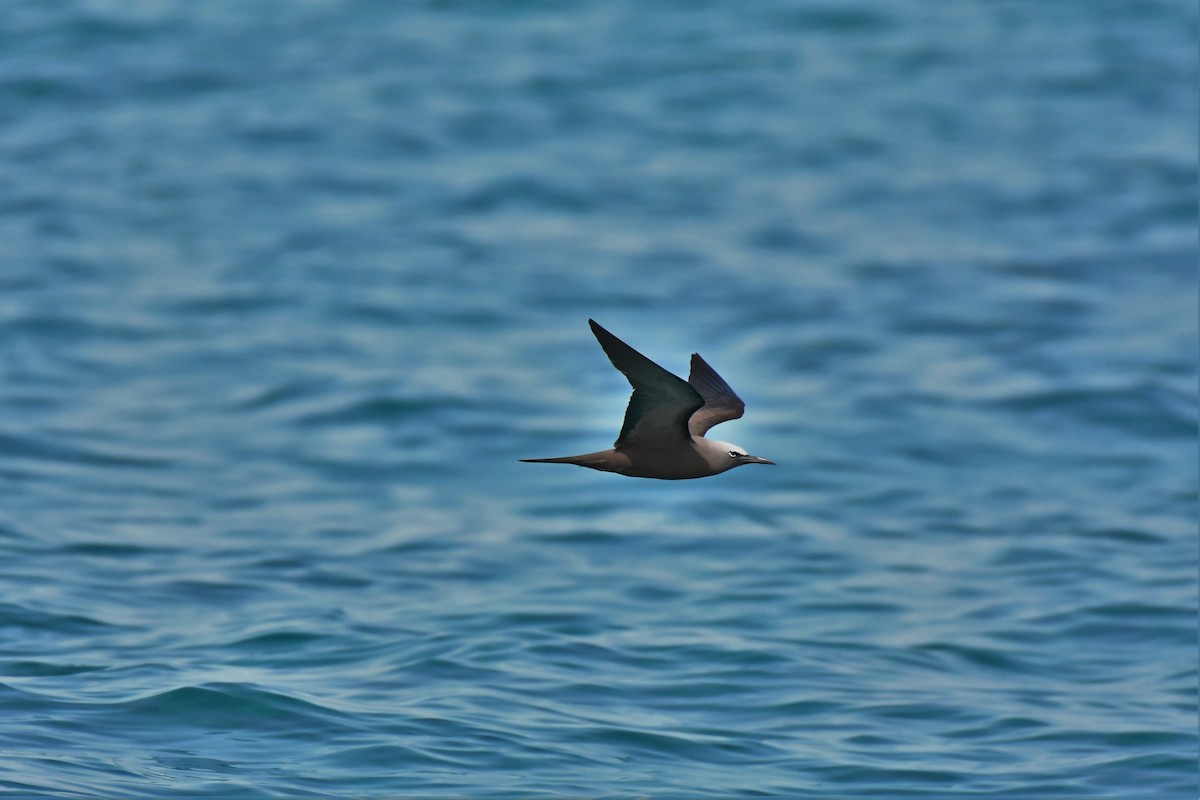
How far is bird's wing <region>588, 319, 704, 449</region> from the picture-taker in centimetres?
1152

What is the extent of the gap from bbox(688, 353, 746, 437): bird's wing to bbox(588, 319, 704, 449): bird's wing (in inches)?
47.5

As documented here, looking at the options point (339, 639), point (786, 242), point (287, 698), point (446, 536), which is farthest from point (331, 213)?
point (287, 698)

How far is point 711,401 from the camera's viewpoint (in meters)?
14.3

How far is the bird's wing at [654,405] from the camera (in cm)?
1152

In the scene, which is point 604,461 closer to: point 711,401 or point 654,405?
point 654,405

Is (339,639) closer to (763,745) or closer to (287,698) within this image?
(287,698)

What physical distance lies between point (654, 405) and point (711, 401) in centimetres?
225

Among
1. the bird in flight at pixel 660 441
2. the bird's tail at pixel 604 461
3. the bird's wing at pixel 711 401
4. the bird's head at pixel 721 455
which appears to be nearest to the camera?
the bird in flight at pixel 660 441

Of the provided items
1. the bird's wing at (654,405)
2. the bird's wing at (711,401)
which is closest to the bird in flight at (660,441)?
the bird's wing at (654,405)

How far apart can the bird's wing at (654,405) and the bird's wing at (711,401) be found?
1207 millimetres

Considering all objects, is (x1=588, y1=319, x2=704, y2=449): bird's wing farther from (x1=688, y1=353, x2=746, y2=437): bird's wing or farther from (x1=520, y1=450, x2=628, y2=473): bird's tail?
(x1=688, y1=353, x2=746, y2=437): bird's wing

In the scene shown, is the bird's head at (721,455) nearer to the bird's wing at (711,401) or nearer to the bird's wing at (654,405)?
the bird's wing at (654,405)

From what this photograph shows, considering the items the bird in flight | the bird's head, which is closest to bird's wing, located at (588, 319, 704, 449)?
the bird in flight

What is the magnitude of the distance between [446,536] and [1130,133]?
23032 mm
